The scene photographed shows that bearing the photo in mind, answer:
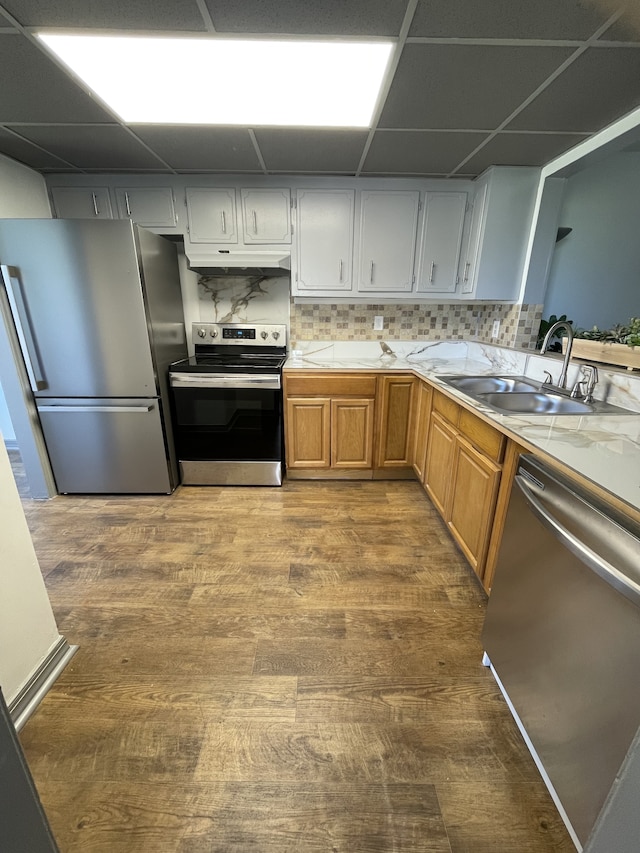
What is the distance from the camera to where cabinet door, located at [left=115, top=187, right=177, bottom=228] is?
247cm

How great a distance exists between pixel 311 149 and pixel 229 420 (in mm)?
1772

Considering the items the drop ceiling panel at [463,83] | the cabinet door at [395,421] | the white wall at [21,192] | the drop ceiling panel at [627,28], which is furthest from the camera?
the cabinet door at [395,421]

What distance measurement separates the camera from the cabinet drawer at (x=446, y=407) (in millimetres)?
1864

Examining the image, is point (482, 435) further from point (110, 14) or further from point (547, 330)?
point (110, 14)

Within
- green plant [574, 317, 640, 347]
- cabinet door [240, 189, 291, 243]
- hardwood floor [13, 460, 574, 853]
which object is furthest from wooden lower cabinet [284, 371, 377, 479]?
green plant [574, 317, 640, 347]

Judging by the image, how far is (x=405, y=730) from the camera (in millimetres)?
1121

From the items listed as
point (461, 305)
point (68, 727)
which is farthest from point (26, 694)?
point (461, 305)

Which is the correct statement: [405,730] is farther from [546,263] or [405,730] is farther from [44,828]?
[546,263]

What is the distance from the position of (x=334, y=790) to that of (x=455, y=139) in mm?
2871

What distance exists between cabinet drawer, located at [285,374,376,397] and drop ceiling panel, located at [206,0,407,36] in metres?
1.65

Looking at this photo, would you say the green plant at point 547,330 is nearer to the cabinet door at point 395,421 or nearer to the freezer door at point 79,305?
the cabinet door at point 395,421

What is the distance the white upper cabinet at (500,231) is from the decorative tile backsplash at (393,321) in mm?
391

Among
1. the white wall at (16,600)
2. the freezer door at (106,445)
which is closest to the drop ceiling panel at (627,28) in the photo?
the white wall at (16,600)

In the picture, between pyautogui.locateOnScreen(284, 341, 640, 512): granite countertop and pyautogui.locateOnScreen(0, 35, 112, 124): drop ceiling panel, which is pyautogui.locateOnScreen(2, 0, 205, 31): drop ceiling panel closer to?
pyautogui.locateOnScreen(0, 35, 112, 124): drop ceiling panel
